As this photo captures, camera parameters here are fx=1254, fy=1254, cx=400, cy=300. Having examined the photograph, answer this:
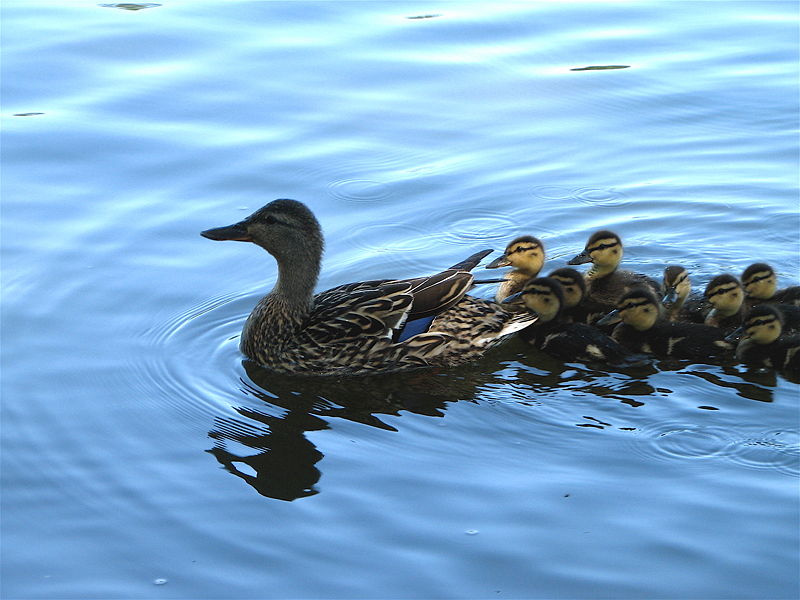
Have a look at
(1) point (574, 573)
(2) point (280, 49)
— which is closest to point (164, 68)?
(2) point (280, 49)

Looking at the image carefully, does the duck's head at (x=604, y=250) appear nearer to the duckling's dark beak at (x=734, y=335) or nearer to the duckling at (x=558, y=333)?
the duckling at (x=558, y=333)

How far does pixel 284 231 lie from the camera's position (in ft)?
19.0

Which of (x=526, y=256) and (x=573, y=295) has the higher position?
(x=526, y=256)

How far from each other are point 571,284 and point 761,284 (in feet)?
2.95

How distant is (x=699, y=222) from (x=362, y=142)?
2.17 metres

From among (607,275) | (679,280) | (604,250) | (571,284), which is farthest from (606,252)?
(679,280)

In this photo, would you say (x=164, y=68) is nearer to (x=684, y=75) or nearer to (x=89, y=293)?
(x=89, y=293)

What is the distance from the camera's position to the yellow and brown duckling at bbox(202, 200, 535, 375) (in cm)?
572

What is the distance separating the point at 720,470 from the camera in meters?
4.62

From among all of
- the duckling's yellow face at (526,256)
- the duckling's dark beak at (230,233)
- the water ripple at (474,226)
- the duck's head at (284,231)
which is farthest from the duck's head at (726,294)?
the duckling's dark beak at (230,233)

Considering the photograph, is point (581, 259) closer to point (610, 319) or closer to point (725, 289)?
point (610, 319)

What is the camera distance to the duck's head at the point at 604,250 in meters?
6.29

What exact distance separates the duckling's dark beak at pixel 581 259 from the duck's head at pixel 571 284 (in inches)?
8.6

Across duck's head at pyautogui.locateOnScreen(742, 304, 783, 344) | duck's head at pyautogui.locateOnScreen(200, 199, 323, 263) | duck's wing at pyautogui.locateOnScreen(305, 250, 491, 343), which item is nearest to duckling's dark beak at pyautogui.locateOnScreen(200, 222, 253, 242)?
duck's head at pyautogui.locateOnScreen(200, 199, 323, 263)
